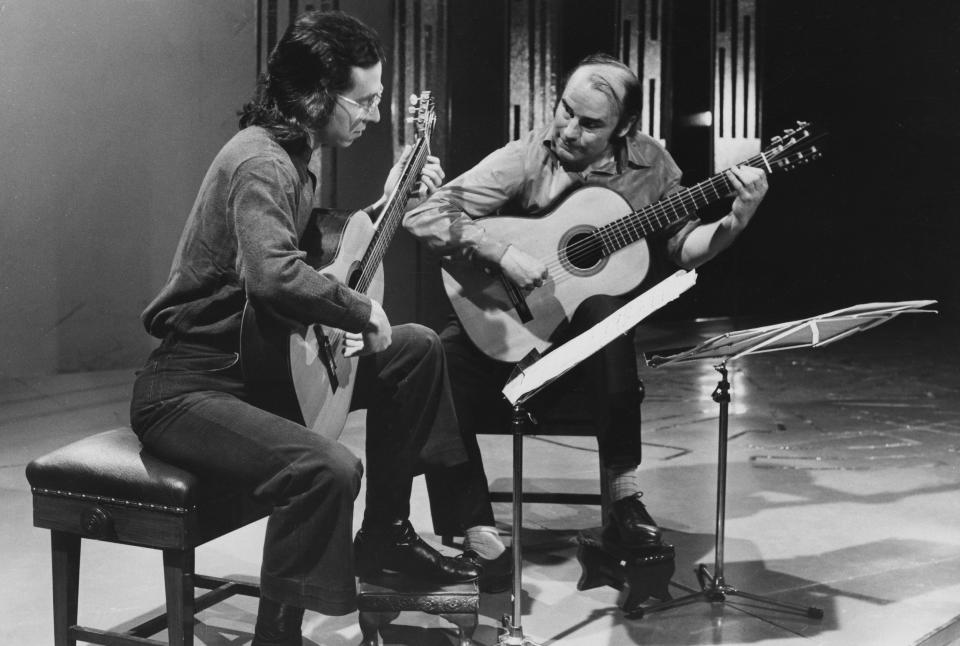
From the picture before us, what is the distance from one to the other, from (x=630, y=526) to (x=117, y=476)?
55.2 inches

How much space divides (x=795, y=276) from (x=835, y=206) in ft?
2.44

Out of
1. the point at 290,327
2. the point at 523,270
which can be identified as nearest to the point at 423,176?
the point at 523,270

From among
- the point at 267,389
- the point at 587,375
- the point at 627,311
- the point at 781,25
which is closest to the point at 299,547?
the point at 267,389

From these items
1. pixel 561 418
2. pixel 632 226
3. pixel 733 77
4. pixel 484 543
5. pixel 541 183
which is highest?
pixel 733 77

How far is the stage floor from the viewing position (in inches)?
103

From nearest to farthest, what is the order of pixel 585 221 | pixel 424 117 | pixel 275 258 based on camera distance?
pixel 275 258 < pixel 424 117 < pixel 585 221

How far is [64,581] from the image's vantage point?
218 cm

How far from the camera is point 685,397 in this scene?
575 centimetres

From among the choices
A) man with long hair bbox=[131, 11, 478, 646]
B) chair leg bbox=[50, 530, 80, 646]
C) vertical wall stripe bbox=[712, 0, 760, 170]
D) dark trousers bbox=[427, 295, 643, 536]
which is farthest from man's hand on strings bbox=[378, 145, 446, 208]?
vertical wall stripe bbox=[712, 0, 760, 170]

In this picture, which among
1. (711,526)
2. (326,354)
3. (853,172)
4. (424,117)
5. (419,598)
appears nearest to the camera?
(326,354)

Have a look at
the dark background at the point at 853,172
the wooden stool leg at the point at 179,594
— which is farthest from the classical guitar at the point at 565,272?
the dark background at the point at 853,172

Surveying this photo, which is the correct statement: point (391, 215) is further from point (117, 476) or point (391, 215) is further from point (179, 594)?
point (179, 594)

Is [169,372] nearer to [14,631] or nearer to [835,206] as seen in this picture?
[14,631]

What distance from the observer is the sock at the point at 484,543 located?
107 inches
